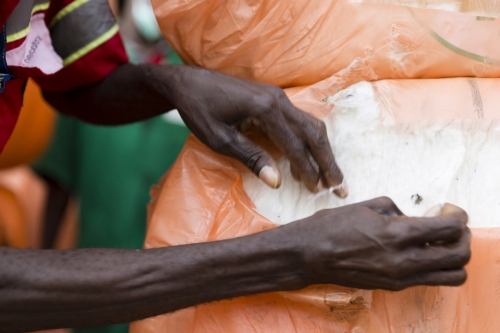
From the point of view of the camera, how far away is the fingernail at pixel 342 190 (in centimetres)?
77

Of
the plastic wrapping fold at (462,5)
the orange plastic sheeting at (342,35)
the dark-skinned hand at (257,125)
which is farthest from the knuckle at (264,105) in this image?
the plastic wrapping fold at (462,5)

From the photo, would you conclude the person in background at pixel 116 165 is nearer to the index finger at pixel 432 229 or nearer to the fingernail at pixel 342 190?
the fingernail at pixel 342 190

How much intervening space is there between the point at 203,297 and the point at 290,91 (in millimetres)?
358

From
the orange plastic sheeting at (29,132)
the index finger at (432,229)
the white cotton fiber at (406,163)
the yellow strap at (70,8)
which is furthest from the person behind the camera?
the orange plastic sheeting at (29,132)

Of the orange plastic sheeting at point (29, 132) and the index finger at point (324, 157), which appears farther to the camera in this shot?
the orange plastic sheeting at point (29, 132)

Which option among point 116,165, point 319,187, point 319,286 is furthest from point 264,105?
point 116,165

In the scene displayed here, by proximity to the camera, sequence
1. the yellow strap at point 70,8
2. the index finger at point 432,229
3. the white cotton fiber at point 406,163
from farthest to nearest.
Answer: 1. the yellow strap at point 70,8
2. the white cotton fiber at point 406,163
3. the index finger at point 432,229

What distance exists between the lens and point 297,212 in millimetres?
803

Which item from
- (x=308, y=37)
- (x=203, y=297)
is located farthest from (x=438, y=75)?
(x=203, y=297)

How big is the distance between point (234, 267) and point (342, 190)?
0.20 metres

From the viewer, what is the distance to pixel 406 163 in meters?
0.78

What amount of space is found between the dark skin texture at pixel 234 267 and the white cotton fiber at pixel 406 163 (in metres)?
0.07

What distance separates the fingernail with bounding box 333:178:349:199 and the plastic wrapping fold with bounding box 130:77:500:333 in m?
0.10

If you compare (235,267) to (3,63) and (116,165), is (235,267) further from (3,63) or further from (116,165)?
(116,165)
